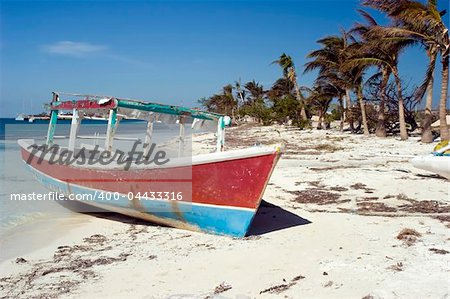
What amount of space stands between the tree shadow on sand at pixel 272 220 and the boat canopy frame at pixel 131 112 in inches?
55.9

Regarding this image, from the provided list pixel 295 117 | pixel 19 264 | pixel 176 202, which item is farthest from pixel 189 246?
pixel 295 117

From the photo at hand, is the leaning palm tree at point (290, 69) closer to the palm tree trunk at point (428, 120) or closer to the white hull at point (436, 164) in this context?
the palm tree trunk at point (428, 120)

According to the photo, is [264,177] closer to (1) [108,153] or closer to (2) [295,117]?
(1) [108,153]

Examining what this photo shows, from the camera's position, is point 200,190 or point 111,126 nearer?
point 200,190

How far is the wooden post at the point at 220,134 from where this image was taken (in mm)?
7406

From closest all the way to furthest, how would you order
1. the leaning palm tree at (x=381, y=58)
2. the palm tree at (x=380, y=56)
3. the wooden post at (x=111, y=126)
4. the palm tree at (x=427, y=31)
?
the wooden post at (x=111, y=126) → the palm tree at (x=427, y=31) → the palm tree at (x=380, y=56) → the leaning palm tree at (x=381, y=58)

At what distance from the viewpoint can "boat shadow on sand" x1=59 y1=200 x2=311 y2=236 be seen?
20.5 ft

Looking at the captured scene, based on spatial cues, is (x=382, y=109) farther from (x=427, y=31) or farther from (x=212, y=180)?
(x=212, y=180)

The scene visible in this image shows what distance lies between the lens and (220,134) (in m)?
7.54

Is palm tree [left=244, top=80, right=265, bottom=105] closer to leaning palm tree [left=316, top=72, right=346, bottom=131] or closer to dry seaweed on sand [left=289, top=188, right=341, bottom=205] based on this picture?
leaning palm tree [left=316, top=72, right=346, bottom=131]

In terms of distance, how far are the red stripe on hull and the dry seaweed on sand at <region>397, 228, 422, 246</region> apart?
193cm

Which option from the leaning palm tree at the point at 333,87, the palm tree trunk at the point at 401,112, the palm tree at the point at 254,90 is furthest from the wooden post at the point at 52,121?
the palm tree at the point at 254,90

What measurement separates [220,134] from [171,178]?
182cm

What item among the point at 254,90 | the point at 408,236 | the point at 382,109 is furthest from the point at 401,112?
the point at 254,90
